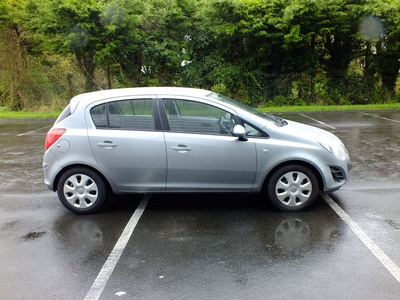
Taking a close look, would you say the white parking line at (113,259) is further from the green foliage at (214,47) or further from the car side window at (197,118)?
the green foliage at (214,47)

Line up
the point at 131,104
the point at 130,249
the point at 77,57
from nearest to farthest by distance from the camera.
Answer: the point at 130,249, the point at 131,104, the point at 77,57

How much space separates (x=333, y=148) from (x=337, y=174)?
353mm

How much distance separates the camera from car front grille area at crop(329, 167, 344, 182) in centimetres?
508

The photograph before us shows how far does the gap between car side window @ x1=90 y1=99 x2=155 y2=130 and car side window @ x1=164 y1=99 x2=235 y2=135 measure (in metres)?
0.28

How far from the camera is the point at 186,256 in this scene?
157 inches

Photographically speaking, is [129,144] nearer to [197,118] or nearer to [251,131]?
[197,118]

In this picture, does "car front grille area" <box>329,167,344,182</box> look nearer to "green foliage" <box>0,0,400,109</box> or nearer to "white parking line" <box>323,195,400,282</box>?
"white parking line" <box>323,195,400,282</box>

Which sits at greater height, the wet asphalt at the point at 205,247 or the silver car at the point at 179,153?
the silver car at the point at 179,153

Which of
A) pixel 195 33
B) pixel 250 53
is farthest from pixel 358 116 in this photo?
pixel 195 33

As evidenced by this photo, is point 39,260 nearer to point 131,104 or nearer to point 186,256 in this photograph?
point 186,256

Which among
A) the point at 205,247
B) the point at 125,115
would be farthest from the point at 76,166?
the point at 205,247

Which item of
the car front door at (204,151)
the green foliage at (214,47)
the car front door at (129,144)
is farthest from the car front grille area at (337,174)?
the green foliage at (214,47)

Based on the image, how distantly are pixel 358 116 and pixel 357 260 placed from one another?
1309cm

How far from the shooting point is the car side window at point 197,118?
200 inches
